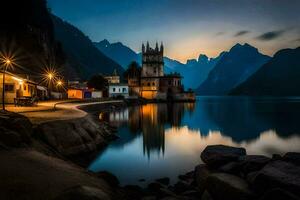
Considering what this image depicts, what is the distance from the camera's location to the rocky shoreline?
A: 30.4 feet

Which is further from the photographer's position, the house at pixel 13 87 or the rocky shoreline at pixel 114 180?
the house at pixel 13 87

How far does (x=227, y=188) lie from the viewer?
10.1m

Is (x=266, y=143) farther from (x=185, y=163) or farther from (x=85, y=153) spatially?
(x=85, y=153)

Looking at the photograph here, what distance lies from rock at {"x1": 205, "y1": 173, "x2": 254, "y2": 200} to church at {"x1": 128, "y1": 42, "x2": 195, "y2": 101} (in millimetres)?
119601

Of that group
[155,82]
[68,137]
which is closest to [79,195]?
[68,137]

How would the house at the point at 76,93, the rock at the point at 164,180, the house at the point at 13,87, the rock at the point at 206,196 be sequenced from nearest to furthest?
1. the rock at the point at 206,196
2. the rock at the point at 164,180
3. the house at the point at 13,87
4. the house at the point at 76,93

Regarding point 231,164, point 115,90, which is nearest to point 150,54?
point 115,90

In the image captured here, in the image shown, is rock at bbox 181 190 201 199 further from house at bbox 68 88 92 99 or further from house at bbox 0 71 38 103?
house at bbox 68 88 92 99

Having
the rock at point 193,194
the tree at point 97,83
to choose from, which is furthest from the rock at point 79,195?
the tree at point 97,83

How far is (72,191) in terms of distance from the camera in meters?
8.27

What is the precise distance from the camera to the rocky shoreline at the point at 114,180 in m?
9.27

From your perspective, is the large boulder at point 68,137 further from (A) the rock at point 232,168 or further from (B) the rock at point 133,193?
(A) the rock at point 232,168

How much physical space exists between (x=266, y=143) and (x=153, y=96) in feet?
336

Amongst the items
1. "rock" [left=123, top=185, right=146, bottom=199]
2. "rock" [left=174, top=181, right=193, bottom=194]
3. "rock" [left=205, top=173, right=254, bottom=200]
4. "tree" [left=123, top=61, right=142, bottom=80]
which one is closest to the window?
→ "rock" [left=123, top=185, right=146, bottom=199]
